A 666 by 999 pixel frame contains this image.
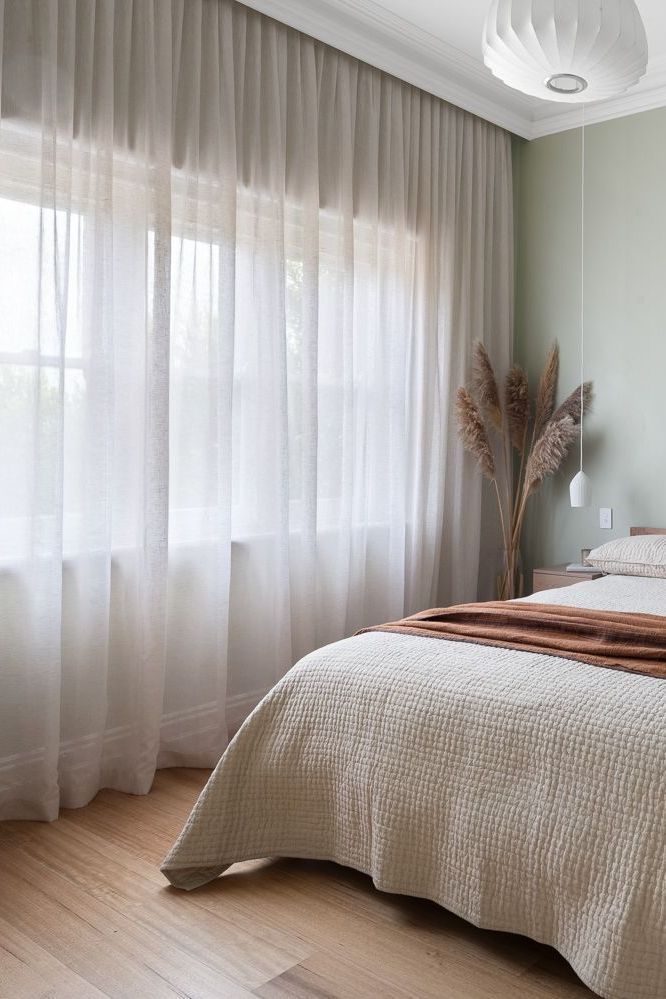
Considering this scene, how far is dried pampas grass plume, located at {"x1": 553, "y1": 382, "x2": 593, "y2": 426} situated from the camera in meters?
4.16

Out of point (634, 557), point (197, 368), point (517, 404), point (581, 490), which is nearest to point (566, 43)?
point (197, 368)

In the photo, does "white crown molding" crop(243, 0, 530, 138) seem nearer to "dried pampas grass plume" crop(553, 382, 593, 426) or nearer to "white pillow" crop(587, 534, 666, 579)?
"dried pampas grass plume" crop(553, 382, 593, 426)

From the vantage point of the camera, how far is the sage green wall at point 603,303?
4.04 m

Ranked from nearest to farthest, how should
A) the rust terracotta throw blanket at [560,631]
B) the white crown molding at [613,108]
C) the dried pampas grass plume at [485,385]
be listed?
the rust terracotta throw blanket at [560,631]
the white crown molding at [613,108]
the dried pampas grass plume at [485,385]

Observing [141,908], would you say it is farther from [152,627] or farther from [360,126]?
[360,126]

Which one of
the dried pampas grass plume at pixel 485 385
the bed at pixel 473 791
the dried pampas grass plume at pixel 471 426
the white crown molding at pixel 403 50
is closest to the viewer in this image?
the bed at pixel 473 791

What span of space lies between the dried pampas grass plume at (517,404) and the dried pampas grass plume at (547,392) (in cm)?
5

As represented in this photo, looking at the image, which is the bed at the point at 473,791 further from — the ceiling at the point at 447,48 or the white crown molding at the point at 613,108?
the white crown molding at the point at 613,108

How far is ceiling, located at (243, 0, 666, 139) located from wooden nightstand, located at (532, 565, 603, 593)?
2049 mm

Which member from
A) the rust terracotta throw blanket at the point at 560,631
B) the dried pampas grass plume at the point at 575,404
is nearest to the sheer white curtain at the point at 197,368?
the dried pampas grass plume at the point at 575,404

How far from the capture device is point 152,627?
293 centimetres

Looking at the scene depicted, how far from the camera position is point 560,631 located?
2.37 meters

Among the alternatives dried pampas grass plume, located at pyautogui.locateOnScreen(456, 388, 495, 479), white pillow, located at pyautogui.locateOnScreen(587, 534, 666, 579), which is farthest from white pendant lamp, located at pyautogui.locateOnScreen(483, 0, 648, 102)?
dried pampas grass plume, located at pyautogui.locateOnScreen(456, 388, 495, 479)

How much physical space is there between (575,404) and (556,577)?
83 cm
